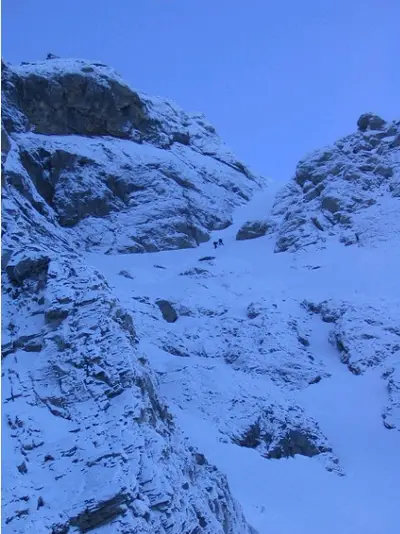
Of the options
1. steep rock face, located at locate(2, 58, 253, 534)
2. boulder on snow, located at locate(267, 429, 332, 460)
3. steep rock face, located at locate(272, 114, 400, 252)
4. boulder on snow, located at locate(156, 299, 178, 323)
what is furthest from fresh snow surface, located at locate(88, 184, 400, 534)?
steep rock face, located at locate(2, 58, 253, 534)

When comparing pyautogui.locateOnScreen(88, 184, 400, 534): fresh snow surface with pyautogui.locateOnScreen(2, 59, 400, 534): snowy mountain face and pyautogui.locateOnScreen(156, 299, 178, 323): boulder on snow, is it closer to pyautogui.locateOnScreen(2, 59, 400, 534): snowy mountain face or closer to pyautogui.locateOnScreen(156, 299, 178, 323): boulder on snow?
pyautogui.locateOnScreen(2, 59, 400, 534): snowy mountain face

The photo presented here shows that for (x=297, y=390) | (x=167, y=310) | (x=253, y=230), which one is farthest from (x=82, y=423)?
(x=253, y=230)

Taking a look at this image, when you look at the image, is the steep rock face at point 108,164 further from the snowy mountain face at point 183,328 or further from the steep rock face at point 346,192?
the steep rock face at point 346,192

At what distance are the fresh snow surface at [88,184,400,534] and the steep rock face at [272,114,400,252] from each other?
69.0 inches

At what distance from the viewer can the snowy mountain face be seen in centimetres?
899

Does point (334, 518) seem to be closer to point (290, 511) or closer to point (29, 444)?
point (290, 511)

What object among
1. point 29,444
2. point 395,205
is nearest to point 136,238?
point 395,205

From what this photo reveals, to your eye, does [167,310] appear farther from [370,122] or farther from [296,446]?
[370,122]

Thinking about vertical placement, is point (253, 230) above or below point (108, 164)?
below

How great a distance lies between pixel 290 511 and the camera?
547 inches

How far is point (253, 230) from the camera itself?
125 ft

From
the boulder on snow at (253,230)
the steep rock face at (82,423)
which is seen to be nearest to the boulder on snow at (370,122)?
the boulder on snow at (253,230)

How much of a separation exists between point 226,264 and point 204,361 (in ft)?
38.9

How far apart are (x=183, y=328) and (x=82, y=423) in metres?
13.7
